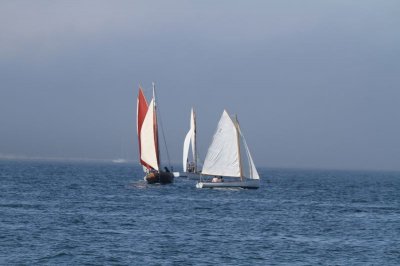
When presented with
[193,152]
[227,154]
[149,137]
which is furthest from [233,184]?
[193,152]

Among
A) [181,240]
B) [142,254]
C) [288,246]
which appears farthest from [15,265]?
[288,246]

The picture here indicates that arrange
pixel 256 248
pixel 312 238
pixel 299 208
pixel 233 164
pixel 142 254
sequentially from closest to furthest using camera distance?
1. pixel 142 254
2. pixel 256 248
3. pixel 312 238
4. pixel 299 208
5. pixel 233 164

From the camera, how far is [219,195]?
304 ft

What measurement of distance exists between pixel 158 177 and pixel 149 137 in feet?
18.3

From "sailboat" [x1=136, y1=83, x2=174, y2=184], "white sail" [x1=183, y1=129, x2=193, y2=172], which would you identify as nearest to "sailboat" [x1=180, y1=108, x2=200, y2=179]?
"white sail" [x1=183, y1=129, x2=193, y2=172]

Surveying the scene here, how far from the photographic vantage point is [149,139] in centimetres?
10744

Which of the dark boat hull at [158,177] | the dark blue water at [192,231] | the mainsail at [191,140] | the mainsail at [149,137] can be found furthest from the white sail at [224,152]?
the mainsail at [191,140]

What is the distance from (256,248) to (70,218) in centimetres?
1885

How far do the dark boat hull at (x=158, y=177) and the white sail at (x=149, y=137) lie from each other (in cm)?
185

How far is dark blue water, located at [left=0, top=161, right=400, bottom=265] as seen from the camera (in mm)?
44594

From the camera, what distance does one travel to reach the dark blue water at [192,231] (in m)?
44.6

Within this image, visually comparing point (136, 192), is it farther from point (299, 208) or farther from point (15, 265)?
point (15, 265)

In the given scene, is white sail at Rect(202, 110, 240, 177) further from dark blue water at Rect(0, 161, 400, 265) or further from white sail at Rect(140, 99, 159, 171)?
dark blue water at Rect(0, 161, 400, 265)

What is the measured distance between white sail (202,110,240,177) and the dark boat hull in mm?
9884
